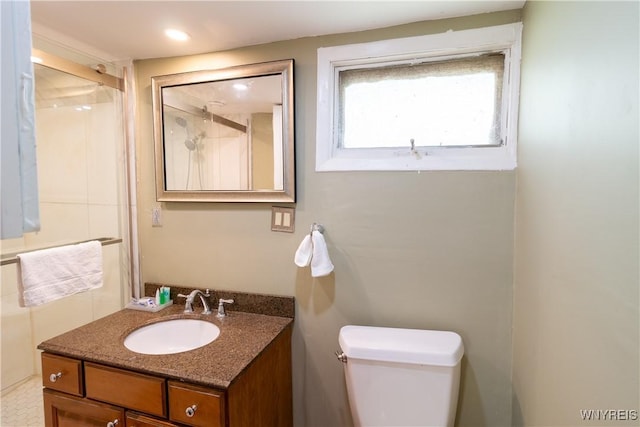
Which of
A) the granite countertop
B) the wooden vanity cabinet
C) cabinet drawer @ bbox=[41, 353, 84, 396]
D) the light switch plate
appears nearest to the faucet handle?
the granite countertop

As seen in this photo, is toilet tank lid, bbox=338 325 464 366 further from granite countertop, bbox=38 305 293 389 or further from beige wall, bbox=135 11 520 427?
granite countertop, bbox=38 305 293 389

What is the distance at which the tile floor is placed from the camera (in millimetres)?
1699

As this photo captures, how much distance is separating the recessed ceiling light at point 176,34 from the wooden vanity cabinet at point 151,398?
1.38 metres

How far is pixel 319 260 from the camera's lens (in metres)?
1.37

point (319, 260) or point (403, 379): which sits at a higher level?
point (319, 260)

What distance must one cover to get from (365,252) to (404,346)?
42 cm

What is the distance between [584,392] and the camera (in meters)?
0.75

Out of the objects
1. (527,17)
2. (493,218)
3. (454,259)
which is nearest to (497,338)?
(454,259)

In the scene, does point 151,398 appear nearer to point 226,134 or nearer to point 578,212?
point 226,134

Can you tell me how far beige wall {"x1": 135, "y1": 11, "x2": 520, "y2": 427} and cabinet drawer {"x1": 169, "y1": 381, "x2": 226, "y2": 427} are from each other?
55cm

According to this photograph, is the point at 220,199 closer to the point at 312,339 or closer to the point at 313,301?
the point at 313,301

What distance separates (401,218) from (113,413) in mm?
1348

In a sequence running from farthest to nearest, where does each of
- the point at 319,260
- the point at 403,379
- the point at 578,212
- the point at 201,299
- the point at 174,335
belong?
the point at 201,299 < the point at 174,335 < the point at 319,260 < the point at 403,379 < the point at 578,212

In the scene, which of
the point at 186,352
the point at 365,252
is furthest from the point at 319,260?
the point at 186,352
